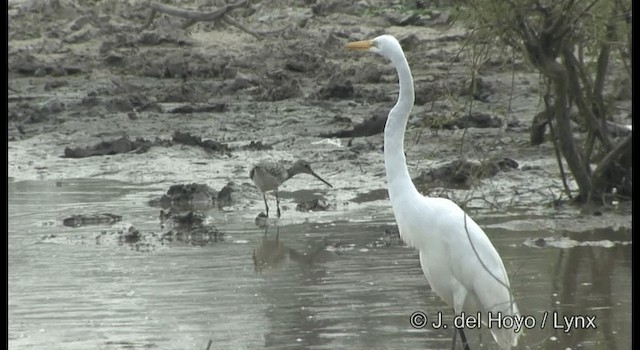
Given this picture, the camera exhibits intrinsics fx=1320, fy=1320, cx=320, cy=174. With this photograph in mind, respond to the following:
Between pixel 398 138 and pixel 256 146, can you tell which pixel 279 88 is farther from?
pixel 398 138

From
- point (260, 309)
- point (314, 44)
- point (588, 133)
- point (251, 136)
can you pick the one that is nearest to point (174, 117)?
point (251, 136)

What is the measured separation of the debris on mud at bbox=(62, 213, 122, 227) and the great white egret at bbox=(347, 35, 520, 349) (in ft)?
15.8

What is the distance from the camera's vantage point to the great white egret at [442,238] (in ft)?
22.4

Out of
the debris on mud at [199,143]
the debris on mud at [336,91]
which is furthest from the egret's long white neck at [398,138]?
the debris on mud at [336,91]

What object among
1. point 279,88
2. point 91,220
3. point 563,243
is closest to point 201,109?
point 279,88

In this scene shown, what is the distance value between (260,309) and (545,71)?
122 inches

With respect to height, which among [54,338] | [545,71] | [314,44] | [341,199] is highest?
[314,44]

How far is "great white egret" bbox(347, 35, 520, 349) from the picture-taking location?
269 inches

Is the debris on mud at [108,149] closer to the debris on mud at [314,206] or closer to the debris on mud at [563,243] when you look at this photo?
the debris on mud at [314,206]

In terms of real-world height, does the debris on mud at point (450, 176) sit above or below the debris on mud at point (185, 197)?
above

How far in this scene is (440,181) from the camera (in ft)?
40.6

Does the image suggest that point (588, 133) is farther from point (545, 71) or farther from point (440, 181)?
point (440, 181)

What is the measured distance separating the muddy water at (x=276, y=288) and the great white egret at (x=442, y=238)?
17.5 inches

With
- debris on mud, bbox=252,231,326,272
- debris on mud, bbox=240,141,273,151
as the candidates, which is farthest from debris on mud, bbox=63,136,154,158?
debris on mud, bbox=252,231,326,272
